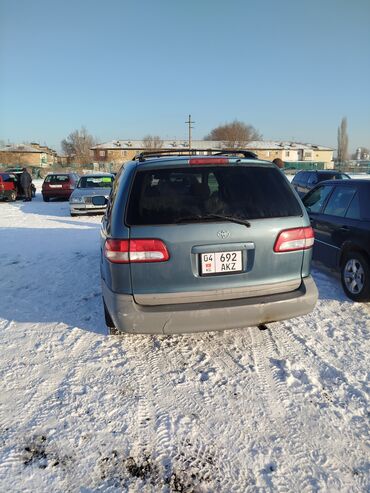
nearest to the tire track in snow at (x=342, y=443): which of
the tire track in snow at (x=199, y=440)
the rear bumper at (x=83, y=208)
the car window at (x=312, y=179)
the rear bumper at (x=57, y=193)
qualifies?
the tire track in snow at (x=199, y=440)

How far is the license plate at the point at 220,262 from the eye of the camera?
279cm

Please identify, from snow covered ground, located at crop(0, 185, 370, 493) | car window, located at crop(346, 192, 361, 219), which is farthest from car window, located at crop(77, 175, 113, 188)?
car window, located at crop(346, 192, 361, 219)

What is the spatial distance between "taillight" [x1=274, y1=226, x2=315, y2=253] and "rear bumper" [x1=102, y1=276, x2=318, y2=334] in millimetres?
418

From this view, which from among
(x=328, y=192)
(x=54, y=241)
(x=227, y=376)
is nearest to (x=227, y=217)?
(x=227, y=376)

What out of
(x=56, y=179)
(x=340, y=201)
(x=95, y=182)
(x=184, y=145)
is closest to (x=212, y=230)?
(x=340, y=201)

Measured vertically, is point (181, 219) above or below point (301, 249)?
above

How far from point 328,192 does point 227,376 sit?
3.72 m

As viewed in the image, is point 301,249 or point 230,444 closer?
point 230,444

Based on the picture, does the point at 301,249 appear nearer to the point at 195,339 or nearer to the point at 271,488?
the point at 195,339

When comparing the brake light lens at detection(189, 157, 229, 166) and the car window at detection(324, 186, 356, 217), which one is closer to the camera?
the brake light lens at detection(189, 157, 229, 166)

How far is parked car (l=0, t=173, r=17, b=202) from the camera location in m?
18.1

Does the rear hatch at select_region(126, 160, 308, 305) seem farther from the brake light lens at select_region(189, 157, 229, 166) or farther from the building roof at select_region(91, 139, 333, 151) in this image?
the building roof at select_region(91, 139, 333, 151)

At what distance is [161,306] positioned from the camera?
9.23 feet

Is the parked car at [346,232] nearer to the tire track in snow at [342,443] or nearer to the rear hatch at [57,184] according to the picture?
the tire track in snow at [342,443]
